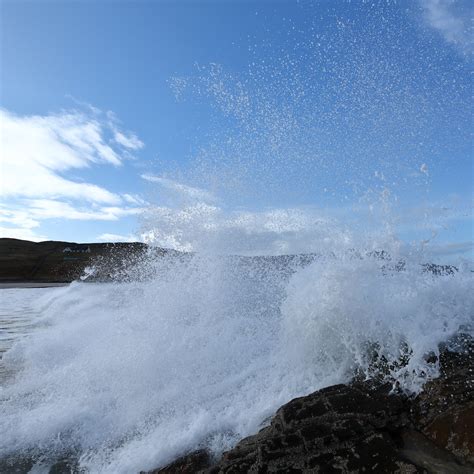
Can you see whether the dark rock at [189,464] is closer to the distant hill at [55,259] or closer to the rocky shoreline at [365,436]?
the rocky shoreline at [365,436]

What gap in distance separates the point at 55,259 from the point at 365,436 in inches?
3561

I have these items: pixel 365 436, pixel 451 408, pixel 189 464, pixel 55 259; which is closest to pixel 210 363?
pixel 189 464

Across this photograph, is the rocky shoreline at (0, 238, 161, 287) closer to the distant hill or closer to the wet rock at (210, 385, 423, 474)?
the distant hill

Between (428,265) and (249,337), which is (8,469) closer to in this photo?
(249,337)

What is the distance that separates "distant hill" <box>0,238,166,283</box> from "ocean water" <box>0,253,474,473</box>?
42913mm

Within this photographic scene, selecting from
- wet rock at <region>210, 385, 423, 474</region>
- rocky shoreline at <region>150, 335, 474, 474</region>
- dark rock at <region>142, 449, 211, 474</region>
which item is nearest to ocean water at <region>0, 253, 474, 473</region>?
dark rock at <region>142, 449, 211, 474</region>

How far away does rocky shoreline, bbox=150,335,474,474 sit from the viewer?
12.5 ft

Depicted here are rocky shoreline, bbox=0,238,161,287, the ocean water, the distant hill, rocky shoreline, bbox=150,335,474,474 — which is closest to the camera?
rocky shoreline, bbox=150,335,474,474

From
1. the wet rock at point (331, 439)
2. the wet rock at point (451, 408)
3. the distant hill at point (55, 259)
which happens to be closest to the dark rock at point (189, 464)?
the wet rock at point (331, 439)

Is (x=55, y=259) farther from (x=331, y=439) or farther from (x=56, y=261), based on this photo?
(x=331, y=439)

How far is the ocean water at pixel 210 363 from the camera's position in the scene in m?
5.55

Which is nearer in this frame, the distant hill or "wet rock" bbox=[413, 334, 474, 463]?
"wet rock" bbox=[413, 334, 474, 463]

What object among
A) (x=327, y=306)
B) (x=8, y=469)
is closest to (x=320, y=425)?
(x=327, y=306)

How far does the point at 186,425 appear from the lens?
568 cm
